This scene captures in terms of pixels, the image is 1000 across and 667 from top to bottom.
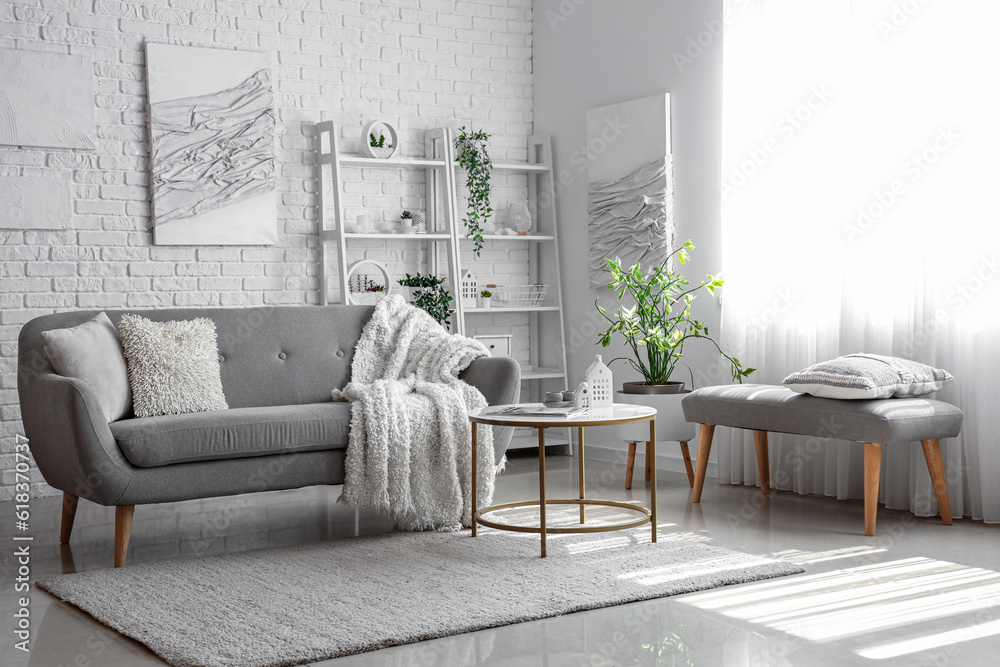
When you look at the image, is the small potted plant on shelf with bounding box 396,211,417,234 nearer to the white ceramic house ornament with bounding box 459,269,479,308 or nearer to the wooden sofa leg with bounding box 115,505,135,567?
the white ceramic house ornament with bounding box 459,269,479,308

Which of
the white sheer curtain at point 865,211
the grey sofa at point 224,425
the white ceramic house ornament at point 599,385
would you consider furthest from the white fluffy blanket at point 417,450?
the white sheer curtain at point 865,211

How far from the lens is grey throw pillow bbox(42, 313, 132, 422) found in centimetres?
353

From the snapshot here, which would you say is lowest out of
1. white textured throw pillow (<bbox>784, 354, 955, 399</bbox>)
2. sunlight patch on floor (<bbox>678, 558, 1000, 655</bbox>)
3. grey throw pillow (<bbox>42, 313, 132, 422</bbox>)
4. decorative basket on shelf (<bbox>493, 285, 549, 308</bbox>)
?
sunlight patch on floor (<bbox>678, 558, 1000, 655</bbox>)

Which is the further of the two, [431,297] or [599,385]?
[431,297]

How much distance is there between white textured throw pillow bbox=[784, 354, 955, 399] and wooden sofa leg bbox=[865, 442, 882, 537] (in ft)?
0.65

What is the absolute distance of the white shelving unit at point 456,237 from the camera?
5.37 metres

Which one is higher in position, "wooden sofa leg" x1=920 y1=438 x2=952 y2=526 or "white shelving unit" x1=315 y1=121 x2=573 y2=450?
"white shelving unit" x1=315 y1=121 x2=573 y2=450

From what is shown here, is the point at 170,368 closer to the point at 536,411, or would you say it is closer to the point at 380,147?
the point at 536,411

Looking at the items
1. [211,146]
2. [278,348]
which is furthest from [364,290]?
[278,348]

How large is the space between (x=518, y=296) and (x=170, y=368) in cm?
262

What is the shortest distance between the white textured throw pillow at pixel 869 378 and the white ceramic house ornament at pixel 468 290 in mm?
2318

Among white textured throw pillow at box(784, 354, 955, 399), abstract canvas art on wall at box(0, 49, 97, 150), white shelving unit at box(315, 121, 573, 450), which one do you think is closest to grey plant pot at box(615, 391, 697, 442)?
white textured throw pillow at box(784, 354, 955, 399)

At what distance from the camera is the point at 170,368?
379 centimetres

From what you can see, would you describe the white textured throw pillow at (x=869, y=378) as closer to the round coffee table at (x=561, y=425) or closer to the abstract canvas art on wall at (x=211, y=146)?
the round coffee table at (x=561, y=425)
